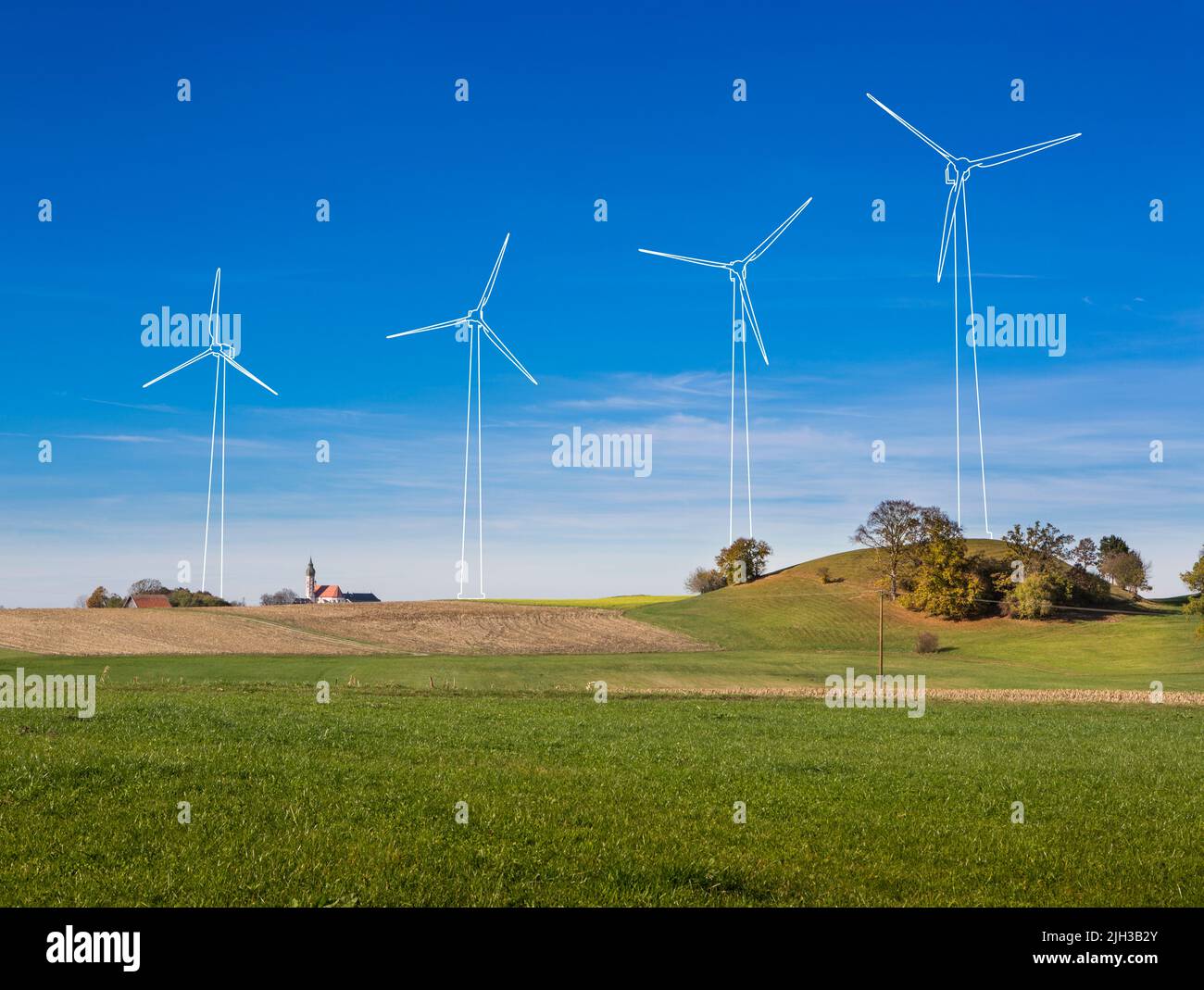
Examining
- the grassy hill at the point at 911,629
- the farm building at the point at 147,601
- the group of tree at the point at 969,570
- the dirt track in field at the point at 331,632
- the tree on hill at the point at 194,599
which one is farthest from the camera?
the farm building at the point at 147,601

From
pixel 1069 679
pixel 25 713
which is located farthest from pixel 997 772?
pixel 1069 679

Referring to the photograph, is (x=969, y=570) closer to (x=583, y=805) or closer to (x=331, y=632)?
(x=331, y=632)

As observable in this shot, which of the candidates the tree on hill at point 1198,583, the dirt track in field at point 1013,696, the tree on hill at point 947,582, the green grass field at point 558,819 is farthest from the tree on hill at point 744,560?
the green grass field at point 558,819

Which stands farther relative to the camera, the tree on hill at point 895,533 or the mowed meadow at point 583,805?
the tree on hill at point 895,533

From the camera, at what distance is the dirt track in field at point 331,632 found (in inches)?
3438

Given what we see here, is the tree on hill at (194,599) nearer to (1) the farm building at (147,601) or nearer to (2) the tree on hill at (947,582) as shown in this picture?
(1) the farm building at (147,601)

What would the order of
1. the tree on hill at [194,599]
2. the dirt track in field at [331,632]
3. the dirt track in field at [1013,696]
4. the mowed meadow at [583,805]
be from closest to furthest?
the mowed meadow at [583,805], the dirt track in field at [1013,696], the dirt track in field at [331,632], the tree on hill at [194,599]

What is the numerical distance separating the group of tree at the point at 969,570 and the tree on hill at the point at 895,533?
0.39ft

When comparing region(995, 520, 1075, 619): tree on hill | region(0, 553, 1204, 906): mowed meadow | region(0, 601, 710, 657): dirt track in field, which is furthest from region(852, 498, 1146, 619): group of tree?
region(0, 553, 1204, 906): mowed meadow

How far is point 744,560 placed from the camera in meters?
166

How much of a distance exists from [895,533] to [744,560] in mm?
40424

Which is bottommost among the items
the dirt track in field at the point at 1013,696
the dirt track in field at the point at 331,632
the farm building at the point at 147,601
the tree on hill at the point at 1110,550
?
the dirt track in field at the point at 1013,696
